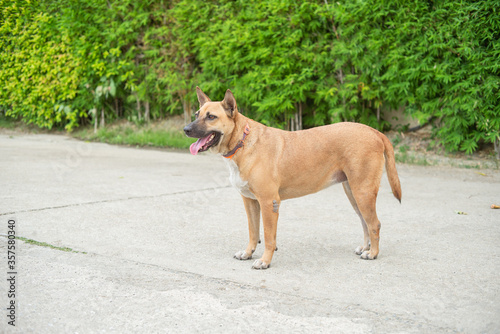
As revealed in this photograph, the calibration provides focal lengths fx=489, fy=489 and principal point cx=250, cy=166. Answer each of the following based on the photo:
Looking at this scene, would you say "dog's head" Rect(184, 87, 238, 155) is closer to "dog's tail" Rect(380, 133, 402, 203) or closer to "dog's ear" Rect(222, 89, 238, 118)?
"dog's ear" Rect(222, 89, 238, 118)

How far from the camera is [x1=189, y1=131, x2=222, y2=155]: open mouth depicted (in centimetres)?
380

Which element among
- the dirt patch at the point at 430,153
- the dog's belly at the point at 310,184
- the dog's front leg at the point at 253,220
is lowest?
the dirt patch at the point at 430,153

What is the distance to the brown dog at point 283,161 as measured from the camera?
12.5ft

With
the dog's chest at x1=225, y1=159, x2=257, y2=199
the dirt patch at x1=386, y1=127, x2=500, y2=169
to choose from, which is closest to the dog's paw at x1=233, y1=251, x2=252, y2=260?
the dog's chest at x1=225, y1=159, x2=257, y2=199

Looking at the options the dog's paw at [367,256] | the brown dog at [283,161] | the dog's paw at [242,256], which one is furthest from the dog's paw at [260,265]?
the dog's paw at [367,256]

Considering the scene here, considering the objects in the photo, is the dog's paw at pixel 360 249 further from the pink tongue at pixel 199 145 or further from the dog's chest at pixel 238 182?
the pink tongue at pixel 199 145

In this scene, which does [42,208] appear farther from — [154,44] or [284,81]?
[154,44]

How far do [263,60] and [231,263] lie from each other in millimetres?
6419

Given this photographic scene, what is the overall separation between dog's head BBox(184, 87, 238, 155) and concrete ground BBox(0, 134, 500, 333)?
92 centimetres

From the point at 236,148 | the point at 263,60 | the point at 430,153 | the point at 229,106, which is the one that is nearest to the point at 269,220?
the point at 236,148

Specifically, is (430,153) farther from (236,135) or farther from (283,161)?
(236,135)

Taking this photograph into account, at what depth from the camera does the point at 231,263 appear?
3.86m

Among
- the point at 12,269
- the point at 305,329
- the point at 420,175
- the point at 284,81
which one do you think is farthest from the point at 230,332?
the point at 284,81

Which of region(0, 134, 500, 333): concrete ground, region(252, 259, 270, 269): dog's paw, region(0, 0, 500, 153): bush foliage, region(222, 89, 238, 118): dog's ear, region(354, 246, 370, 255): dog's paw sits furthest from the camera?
region(0, 0, 500, 153): bush foliage
